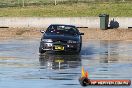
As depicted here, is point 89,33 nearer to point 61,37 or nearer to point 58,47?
point 61,37

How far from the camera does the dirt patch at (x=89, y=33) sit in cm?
4641

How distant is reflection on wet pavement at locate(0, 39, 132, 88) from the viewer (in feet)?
65.2

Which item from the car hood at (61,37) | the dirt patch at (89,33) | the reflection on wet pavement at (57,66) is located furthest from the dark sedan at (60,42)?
the dirt patch at (89,33)

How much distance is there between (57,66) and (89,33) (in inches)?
893

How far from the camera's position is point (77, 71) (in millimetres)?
23125

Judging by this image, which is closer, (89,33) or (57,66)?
(57,66)

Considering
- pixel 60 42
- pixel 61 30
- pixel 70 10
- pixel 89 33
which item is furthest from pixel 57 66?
pixel 70 10

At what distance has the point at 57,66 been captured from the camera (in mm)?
25125

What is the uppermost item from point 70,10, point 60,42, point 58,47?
point 70,10

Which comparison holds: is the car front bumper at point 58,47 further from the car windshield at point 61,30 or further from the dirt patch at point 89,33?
the dirt patch at point 89,33

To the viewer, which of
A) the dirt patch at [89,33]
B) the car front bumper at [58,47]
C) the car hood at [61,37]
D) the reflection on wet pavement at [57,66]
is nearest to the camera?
the reflection on wet pavement at [57,66]

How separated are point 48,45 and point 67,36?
4.56 ft

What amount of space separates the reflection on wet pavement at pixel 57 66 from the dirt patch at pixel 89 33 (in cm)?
1004

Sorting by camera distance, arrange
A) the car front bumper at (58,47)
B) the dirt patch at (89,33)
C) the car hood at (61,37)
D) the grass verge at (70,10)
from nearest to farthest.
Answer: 1. the car front bumper at (58,47)
2. the car hood at (61,37)
3. the dirt patch at (89,33)
4. the grass verge at (70,10)
